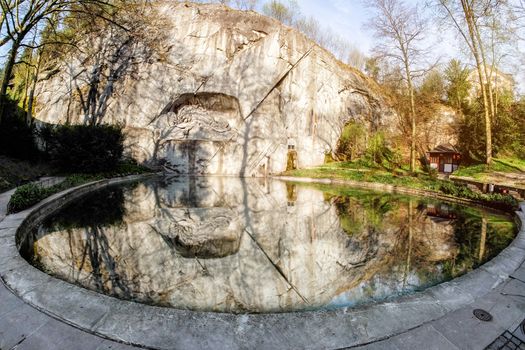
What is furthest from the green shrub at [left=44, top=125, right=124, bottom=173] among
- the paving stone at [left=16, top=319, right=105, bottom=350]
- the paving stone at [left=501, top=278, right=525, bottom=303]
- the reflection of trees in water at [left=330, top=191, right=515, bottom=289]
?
the paving stone at [left=501, top=278, right=525, bottom=303]

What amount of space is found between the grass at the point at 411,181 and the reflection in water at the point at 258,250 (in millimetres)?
809

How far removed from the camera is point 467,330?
320 centimetres

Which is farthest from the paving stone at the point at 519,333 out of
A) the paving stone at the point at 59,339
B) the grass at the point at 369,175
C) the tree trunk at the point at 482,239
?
the grass at the point at 369,175

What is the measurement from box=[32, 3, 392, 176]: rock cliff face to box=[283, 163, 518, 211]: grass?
126 inches

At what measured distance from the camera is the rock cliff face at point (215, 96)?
2503cm

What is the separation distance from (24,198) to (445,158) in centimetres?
2902

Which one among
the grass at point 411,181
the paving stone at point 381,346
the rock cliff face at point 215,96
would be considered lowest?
the paving stone at point 381,346

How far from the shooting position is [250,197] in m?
13.9

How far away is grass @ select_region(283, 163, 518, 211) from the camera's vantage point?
10977 millimetres

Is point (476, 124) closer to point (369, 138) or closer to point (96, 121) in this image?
point (369, 138)

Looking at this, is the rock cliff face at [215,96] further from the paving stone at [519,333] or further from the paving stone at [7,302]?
the paving stone at [519,333]

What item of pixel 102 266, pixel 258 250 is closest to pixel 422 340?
pixel 258 250

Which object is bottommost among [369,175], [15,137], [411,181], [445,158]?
[411,181]

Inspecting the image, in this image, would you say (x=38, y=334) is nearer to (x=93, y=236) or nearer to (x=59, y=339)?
(x=59, y=339)
